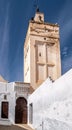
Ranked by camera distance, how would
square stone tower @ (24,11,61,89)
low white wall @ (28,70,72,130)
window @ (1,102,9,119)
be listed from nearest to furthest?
low white wall @ (28,70,72,130)
window @ (1,102,9,119)
square stone tower @ (24,11,61,89)

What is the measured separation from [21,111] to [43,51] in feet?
20.7

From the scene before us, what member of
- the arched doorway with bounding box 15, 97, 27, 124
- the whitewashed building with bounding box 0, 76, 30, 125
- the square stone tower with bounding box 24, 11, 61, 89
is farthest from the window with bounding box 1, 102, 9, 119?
the square stone tower with bounding box 24, 11, 61, 89

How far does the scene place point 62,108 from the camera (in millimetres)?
9695

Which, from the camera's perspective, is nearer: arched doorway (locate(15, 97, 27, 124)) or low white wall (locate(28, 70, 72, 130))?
low white wall (locate(28, 70, 72, 130))

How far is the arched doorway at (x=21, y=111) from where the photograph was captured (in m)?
19.0

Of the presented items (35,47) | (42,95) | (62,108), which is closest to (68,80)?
(62,108)

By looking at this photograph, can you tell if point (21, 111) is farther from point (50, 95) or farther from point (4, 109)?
point (50, 95)

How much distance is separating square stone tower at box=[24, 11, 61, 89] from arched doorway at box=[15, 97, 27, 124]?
7.83 feet

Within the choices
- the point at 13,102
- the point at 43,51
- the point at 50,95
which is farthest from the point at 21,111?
the point at 50,95

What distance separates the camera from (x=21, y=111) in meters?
19.2

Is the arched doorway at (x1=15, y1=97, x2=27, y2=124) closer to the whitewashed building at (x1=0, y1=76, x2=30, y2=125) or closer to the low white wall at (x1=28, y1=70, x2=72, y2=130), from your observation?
the whitewashed building at (x1=0, y1=76, x2=30, y2=125)

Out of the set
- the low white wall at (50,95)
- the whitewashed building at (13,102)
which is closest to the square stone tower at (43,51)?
the whitewashed building at (13,102)

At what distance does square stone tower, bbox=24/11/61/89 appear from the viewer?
21.4 meters

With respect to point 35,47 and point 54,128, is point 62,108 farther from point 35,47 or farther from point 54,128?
point 35,47
